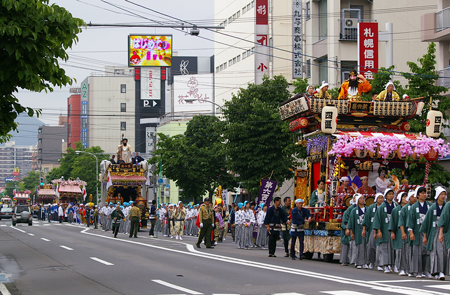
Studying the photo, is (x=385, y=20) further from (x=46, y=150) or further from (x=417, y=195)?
(x=46, y=150)

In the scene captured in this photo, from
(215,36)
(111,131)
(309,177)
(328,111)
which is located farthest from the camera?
(111,131)

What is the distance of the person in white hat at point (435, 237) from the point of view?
13.3 m

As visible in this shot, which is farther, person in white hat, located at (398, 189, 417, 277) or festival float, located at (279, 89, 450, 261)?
festival float, located at (279, 89, 450, 261)

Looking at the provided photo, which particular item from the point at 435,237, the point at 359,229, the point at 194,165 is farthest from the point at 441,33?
the point at 194,165

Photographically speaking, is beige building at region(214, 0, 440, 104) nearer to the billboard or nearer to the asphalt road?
the asphalt road

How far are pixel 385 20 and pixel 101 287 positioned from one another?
32.8 m

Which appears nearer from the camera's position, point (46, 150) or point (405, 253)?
point (405, 253)

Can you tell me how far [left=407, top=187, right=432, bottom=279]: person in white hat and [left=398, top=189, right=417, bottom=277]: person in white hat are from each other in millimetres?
177

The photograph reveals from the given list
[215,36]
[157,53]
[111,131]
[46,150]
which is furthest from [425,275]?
[46,150]

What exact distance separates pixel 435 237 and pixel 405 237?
34.3 inches

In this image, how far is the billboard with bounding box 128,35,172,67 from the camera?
94.8m

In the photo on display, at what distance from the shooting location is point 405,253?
14.5 m

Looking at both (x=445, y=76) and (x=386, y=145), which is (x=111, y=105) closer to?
(x=445, y=76)

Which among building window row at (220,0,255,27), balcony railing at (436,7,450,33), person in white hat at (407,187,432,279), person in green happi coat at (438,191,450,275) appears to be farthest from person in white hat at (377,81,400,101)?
building window row at (220,0,255,27)
